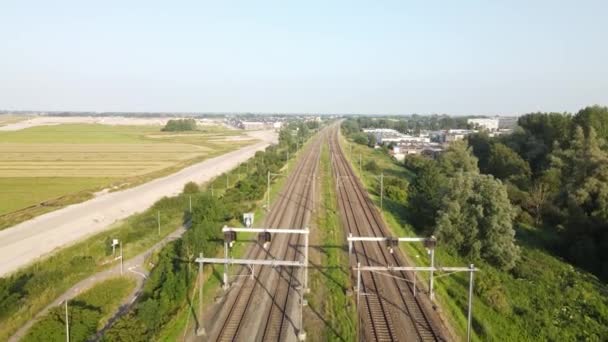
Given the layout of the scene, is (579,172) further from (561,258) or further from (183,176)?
(183,176)

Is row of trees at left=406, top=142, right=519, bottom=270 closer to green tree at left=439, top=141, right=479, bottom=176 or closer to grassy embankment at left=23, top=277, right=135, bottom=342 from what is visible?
grassy embankment at left=23, top=277, right=135, bottom=342

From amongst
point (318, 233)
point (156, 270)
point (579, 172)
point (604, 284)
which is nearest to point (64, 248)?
point (156, 270)

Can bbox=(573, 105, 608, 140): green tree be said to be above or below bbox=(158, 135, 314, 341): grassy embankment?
above

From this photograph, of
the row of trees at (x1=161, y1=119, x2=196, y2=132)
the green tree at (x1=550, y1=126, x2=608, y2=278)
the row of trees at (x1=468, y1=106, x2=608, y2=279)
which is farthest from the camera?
the row of trees at (x1=161, y1=119, x2=196, y2=132)

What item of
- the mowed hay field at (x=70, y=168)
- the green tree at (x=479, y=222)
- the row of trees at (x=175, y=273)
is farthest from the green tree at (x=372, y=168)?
the green tree at (x=479, y=222)

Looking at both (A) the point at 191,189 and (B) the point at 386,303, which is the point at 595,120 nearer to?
(A) the point at 191,189

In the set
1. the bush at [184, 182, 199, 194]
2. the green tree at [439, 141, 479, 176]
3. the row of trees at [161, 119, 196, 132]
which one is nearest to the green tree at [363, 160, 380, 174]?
the green tree at [439, 141, 479, 176]
